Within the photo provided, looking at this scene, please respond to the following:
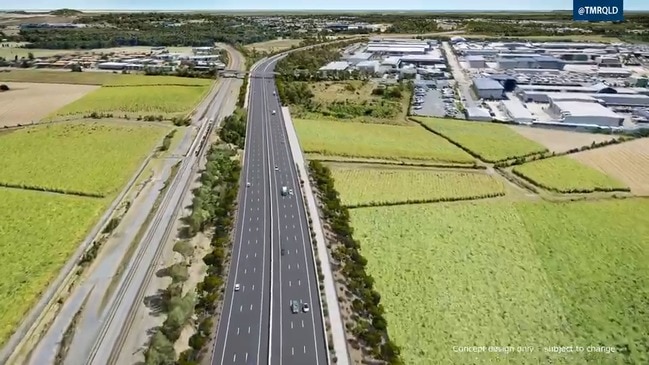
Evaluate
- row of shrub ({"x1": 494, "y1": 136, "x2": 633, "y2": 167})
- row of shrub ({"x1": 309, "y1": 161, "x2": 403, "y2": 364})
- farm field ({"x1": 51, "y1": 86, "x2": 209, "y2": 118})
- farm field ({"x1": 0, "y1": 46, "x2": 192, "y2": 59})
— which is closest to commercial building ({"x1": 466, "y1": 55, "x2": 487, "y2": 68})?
row of shrub ({"x1": 494, "y1": 136, "x2": 633, "y2": 167})

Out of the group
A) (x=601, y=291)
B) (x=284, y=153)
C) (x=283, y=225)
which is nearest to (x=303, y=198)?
(x=283, y=225)

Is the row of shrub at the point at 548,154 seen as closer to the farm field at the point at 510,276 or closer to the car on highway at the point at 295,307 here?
the farm field at the point at 510,276

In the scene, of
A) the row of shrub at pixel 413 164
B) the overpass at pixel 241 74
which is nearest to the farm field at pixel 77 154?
the row of shrub at pixel 413 164

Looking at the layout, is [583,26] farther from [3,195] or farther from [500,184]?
[3,195]

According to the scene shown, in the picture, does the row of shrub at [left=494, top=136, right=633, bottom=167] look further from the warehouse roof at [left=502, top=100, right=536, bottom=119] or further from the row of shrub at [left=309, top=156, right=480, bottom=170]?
the warehouse roof at [left=502, top=100, right=536, bottom=119]

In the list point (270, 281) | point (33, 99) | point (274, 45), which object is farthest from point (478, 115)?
point (274, 45)

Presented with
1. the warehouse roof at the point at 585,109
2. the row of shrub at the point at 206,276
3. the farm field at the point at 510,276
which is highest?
the warehouse roof at the point at 585,109

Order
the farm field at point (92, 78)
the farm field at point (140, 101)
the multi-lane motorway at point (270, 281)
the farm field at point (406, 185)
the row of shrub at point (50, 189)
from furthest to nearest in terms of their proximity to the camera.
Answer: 1. the farm field at point (92, 78)
2. the farm field at point (140, 101)
3. the row of shrub at point (50, 189)
4. the farm field at point (406, 185)
5. the multi-lane motorway at point (270, 281)
